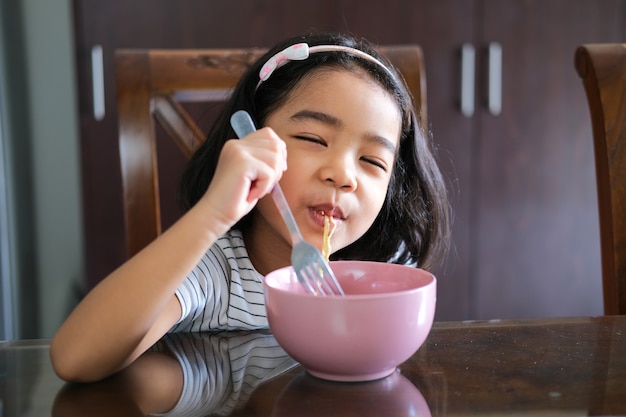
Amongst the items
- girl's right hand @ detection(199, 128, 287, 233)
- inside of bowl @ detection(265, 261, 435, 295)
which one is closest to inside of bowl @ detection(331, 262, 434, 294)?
inside of bowl @ detection(265, 261, 435, 295)

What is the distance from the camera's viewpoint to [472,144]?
7.32ft

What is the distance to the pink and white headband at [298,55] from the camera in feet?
3.02

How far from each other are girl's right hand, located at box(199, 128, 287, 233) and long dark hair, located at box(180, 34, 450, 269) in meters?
0.32

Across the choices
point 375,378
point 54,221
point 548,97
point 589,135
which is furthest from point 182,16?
point 375,378

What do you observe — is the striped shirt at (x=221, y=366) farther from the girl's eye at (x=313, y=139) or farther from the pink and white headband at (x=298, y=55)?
the pink and white headband at (x=298, y=55)

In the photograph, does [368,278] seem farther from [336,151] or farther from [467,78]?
[467,78]

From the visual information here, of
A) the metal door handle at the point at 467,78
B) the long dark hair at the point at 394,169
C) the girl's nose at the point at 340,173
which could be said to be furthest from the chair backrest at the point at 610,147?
the metal door handle at the point at 467,78

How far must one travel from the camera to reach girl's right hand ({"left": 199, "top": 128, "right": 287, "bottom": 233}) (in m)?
0.64

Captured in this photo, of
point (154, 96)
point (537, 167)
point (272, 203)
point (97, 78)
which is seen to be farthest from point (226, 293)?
point (537, 167)

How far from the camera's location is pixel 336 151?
865 mm

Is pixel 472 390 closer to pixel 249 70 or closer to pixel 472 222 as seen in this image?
pixel 249 70

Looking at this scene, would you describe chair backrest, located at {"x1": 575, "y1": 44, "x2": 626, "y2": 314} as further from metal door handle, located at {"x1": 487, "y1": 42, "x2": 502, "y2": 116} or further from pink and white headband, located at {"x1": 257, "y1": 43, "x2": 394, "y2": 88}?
metal door handle, located at {"x1": 487, "y1": 42, "x2": 502, "y2": 116}

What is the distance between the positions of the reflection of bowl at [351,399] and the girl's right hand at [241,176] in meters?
0.17

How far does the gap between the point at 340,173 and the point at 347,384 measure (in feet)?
1.11
